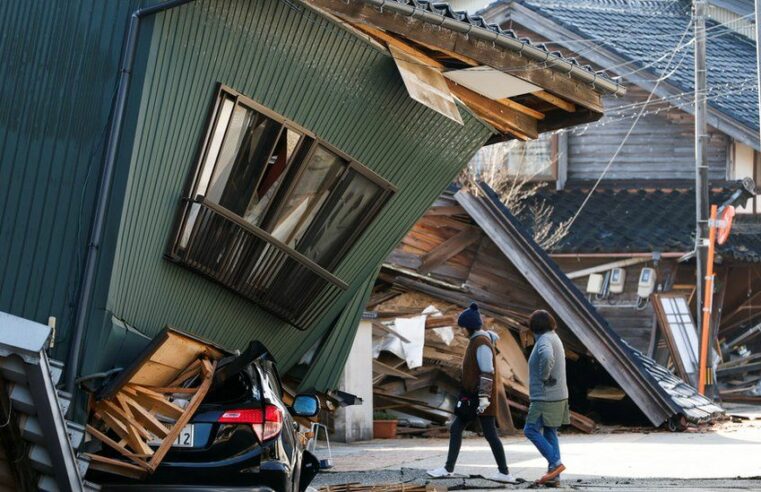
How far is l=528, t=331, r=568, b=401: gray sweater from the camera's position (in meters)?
13.3

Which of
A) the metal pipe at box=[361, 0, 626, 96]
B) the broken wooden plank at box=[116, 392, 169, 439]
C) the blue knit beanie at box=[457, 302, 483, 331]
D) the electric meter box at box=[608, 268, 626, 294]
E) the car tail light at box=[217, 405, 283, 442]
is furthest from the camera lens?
the electric meter box at box=[608, 268, 626, 294]

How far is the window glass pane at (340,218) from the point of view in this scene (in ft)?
39.5

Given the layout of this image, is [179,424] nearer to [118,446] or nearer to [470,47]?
[118,446]

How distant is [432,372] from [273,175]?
30.3ft

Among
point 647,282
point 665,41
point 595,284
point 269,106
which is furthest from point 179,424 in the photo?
point 665,41

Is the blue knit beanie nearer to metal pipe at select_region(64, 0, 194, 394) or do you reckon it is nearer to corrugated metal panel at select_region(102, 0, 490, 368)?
corrugated metal panel at select_region(102, 0, 490, 368)

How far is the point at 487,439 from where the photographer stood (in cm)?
1337

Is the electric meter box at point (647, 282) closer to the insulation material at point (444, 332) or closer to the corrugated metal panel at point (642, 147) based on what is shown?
the corrugated metal panel at point (642, 147)

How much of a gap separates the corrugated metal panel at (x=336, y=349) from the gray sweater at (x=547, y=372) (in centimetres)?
187

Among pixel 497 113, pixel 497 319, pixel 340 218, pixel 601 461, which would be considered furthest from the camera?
pixel 497 319

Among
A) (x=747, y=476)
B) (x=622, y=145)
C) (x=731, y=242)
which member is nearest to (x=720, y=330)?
(x=731, y=242)

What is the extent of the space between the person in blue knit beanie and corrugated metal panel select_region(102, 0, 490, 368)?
4.50 ft

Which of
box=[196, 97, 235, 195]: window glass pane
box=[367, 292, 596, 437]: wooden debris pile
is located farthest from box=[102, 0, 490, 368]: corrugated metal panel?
box=[367, 292, 596, 437]: wooden debris pile

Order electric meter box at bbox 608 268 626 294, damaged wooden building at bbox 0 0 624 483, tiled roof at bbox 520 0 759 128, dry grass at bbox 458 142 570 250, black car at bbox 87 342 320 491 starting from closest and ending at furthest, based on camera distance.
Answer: black car at bbox 87 342 320 491
damaged wooden building at bbox 0 0 624 483
dry grass at bbox 458 142 570 250
electric meter box at bbox 608 268 626 294
tiled roof at bbox 520 0 759 128
